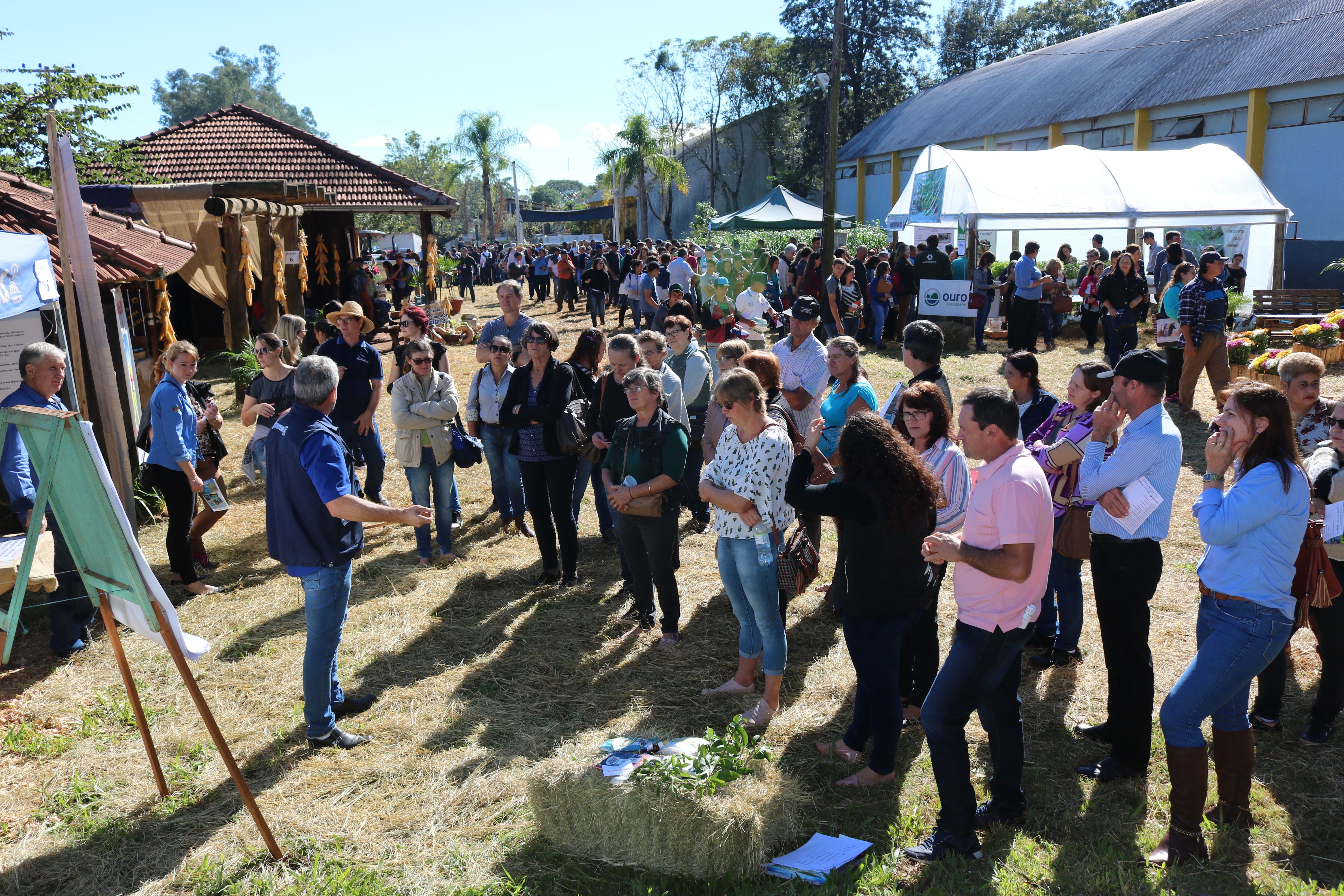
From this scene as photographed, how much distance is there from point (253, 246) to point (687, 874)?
41.3 feet

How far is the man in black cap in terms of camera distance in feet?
11.3

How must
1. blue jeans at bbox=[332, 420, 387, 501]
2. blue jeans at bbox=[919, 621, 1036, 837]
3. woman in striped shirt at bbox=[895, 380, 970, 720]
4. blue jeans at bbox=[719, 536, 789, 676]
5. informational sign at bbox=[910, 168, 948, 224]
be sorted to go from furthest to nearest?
1. informational sign at bbox=[910, 168, 948, 224]
2. blue jeans at bbox=[332, 420, 387, 501]
3. blue jeans at bbox=[719, 536, 789, 676]
4. woman in striped shirt at bbox=[895, 380, 970, 720]
5. blue jeans at bbox=[919, 621, 1036, 837]

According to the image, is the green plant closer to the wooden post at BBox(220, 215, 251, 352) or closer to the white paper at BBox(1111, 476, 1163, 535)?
the white paper at BBox(1111, 476, 1163, 535)

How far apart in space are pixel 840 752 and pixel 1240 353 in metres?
10.5

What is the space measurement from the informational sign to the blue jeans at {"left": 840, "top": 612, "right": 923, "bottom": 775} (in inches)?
523

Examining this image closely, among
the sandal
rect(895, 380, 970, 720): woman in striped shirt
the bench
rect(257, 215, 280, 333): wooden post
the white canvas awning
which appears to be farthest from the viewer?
the white canvas awning

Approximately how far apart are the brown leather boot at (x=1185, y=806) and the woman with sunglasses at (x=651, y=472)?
8.31 feet

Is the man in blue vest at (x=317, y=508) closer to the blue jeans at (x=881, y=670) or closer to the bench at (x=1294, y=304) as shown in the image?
the blue jeans at (x=881, y=670)

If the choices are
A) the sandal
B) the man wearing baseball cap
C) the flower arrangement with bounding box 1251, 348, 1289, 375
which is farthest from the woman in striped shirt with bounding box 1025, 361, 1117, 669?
the flower arrangement with bounding box 1251, 348, 1289, 375

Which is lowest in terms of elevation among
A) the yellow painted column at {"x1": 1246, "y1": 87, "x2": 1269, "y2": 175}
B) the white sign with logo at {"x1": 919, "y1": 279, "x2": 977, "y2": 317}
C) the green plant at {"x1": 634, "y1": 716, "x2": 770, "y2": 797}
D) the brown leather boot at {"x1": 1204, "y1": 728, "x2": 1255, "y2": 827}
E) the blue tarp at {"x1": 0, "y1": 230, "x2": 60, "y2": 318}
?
the brown leather boot at {"x1": 1204, "y1": 728, "x2": 1255, "y2": 827}

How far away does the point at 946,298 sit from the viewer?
50.3 ft

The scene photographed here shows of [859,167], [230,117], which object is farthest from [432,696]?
[859,167]

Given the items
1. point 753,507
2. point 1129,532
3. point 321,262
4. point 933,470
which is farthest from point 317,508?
point 321,262

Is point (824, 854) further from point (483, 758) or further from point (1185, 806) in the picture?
point (483, 758)
